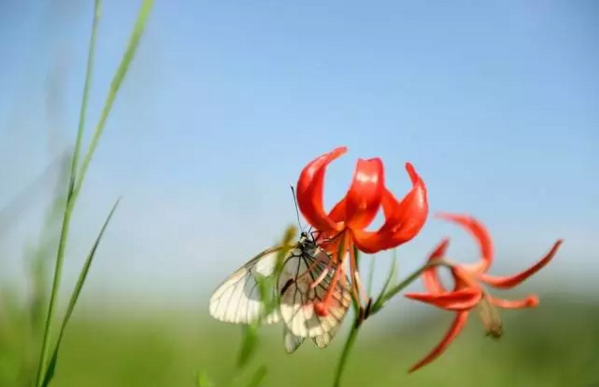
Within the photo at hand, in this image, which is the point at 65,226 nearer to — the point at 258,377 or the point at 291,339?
the point at 258,377

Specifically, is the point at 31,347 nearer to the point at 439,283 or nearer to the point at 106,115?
the point at 106,115

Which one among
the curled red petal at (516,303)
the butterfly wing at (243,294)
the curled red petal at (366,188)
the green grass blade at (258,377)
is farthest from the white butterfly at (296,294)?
the curled red petal at (516,303)

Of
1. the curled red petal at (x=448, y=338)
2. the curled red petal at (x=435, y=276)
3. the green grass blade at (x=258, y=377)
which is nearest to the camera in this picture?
the green grass blade at (x=258, y=377)

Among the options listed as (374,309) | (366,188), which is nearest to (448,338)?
(374,309)

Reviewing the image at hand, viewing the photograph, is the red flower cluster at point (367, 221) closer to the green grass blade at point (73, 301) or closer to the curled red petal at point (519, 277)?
the curled red petal at point (519, 277)

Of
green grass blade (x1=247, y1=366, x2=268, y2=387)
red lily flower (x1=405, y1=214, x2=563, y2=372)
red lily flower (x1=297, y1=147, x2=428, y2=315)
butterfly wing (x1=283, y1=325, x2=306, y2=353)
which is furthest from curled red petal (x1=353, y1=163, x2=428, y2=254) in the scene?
green grass blade (x1=247, y1=366, x2=268, y2=387)

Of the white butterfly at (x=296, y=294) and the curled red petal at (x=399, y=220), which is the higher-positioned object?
the curled red petal at (x=399, y=220)
